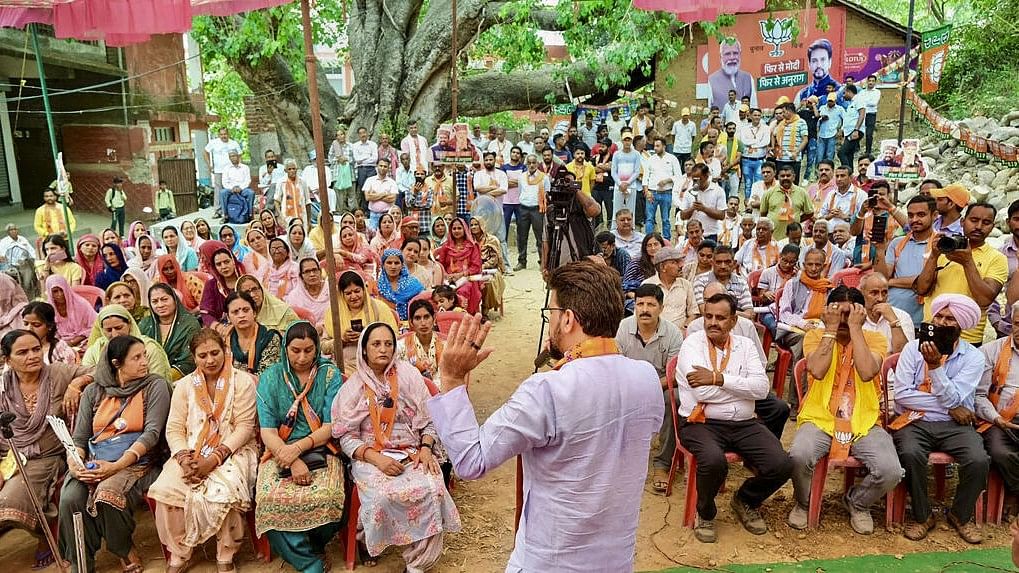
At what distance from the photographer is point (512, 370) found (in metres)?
6.77

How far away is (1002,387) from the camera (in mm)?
4098

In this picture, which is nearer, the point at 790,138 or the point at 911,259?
the point at 911,259

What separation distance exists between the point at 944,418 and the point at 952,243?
1.14 m

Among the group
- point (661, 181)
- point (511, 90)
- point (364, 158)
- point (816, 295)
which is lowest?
point (816, 295)

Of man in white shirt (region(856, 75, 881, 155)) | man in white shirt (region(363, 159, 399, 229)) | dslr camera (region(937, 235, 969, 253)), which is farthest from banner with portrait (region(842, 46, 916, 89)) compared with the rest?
dslr camera (region(937, 235, 969, 253))

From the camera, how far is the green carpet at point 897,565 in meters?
3.73

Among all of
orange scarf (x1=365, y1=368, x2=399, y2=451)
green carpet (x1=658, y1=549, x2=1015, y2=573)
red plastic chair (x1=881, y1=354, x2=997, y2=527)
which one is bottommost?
green carpet (x1=658, y1=549, x2=1015, y2=573)

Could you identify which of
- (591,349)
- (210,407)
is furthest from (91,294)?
(591,349)

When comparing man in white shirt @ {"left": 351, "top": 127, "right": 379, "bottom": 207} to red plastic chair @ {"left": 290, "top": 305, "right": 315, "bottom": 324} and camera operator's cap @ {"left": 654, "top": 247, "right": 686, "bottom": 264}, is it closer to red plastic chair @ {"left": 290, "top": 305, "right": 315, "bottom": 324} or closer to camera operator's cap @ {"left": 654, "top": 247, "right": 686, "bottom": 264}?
red plastic chair @ {"left": 290, "top": 305, "right": 315, "bottom": 324}

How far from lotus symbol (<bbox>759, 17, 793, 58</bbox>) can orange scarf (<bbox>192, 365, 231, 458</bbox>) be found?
13793mm

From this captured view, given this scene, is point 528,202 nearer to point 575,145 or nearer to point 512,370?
point 575,145

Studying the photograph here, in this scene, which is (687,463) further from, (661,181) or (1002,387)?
(661,181)

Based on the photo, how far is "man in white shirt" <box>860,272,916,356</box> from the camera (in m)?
4.63

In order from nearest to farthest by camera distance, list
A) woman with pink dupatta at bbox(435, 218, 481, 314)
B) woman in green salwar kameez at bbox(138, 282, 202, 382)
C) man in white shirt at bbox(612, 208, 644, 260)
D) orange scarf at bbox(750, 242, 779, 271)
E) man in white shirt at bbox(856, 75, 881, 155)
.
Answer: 1. woman in green salwar kameez at bbox(138, 282, 202, 382)
2. orange scarf at bbox(750, 242, 779, 271)
3. man in white shirt at bbox(612, 208, 644, 260)
4. woman with pink dupatta at bbox(435, 218, 481, 314)
5. man in white shirt at bbox(856, 75, 881, 155)
